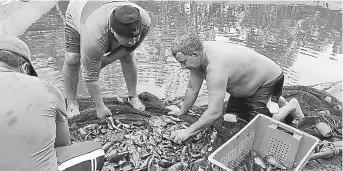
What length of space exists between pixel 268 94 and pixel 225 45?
2.71 feet

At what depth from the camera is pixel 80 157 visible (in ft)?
7.99

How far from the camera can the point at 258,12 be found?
→ 32.6 ft

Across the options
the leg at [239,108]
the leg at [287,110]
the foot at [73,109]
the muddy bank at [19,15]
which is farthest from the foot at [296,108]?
the muddy bank at [19,15]

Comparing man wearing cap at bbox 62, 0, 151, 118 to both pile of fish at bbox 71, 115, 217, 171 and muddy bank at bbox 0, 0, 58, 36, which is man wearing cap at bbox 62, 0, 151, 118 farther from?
muddy bank at bbox 0, 0, 58, 36

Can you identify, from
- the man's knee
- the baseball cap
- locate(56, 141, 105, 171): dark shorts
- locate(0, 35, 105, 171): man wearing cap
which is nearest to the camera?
locate(0, 35, 105, 171): man wearing cap

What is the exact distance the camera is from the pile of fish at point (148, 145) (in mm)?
3078

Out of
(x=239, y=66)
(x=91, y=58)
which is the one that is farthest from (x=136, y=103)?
(x=239, y=66)

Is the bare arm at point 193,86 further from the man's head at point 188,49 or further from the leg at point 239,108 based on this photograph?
the leg at point 239,108

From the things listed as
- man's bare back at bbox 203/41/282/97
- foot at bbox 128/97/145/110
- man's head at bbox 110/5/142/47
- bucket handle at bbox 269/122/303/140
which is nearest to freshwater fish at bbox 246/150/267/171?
bucket handle at bbox 269/122/303/140

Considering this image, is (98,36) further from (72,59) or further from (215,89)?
(215,89)

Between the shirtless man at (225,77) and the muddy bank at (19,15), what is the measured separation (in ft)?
17.5

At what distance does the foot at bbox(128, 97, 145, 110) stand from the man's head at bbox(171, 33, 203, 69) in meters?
1.32

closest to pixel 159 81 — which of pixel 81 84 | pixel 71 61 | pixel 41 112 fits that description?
pixel 81 84

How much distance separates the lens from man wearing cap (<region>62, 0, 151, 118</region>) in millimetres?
2973
